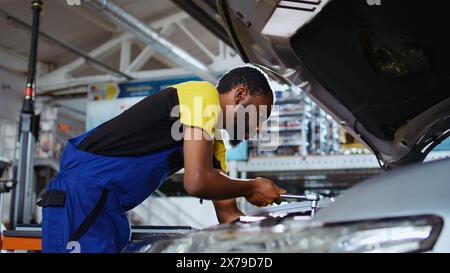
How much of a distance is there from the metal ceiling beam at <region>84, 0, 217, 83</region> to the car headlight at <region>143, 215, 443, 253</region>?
5781 mm

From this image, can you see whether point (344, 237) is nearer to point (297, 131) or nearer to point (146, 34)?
point (297, 131)

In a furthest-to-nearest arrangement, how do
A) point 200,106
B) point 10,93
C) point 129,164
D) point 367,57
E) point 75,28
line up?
point 10,93 → point 75,28 → point 367,57 → point 129,164 → point 200,106

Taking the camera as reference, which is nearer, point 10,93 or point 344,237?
point 344,237

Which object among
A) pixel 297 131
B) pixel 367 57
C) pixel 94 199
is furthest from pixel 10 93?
pixel 367 57

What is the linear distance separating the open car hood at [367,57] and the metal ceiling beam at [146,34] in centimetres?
486

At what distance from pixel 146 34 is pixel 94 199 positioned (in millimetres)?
6339

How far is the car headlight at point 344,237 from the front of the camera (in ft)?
2.72

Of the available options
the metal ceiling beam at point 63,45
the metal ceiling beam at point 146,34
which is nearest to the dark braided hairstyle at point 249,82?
the metal ceiling beam at point 146,34

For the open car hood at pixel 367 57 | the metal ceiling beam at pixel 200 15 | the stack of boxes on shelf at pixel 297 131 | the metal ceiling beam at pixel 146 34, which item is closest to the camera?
the open car hood at pixel 367 57

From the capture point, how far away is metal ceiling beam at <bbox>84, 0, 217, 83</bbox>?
652 cm

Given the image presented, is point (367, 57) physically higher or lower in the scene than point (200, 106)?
higher

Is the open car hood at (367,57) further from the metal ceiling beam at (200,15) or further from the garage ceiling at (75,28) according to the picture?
the garage ceiling at (75,28)

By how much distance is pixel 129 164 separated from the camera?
1533mm
